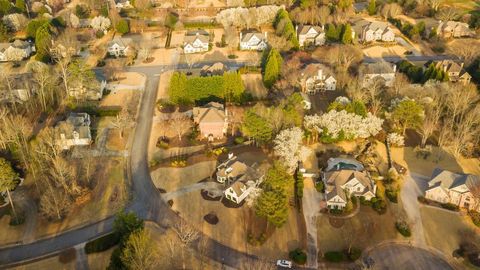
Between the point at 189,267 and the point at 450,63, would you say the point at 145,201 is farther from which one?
the point at 450,63

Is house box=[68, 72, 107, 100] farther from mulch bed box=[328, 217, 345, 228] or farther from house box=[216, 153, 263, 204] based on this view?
mulch bed box=[328, 217, 345, 228]

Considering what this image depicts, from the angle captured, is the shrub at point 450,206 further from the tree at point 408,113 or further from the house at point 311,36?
the house at point 311,36

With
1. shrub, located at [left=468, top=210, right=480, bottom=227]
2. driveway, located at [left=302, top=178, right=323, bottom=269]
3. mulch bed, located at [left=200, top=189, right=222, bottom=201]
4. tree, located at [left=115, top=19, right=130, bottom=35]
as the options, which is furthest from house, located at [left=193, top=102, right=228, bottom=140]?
tree, located at [left=115, top=19, right=130, bottom=35]

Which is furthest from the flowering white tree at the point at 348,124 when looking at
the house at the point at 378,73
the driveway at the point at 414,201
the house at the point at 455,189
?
the house at the point at 378,73

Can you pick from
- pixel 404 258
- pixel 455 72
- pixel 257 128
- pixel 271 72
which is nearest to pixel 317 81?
pixel 271 72

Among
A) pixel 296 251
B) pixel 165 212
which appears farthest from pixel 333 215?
pixel 165 212

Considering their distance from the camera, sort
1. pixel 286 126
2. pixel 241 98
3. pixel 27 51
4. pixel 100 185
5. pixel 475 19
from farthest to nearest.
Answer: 1. pixel 475 19
2. pixel 27 51
3. pixel 241 98
4. pixel 286 126
5. pixel 100 185

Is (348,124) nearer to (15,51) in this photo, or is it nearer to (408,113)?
(408,113)

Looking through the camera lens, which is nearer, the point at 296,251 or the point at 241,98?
the point at 296,251
